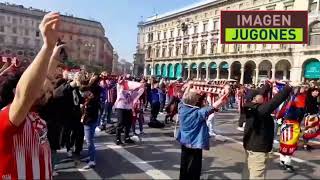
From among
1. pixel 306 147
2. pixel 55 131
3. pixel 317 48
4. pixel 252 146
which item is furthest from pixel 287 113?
pixel 317 48

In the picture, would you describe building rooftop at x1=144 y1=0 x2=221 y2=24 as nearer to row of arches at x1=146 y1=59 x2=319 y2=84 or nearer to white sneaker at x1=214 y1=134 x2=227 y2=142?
row of arches at x1=146 y1=59 x2=319 y2=84

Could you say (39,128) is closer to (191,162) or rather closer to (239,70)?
(191,162)

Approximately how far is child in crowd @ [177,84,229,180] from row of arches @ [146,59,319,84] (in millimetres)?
36029

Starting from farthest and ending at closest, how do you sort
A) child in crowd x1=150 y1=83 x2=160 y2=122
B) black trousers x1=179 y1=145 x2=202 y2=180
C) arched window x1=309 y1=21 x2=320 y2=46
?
1. arched window x1=309 y1=21 x2=320 y2=46
2. child in crowd x1=150 y1=83 x2=160 y2=122
3. black trousers x1=179 y1=145 x2=202 y2=180

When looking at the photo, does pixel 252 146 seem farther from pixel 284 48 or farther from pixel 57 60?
pixel 284 48

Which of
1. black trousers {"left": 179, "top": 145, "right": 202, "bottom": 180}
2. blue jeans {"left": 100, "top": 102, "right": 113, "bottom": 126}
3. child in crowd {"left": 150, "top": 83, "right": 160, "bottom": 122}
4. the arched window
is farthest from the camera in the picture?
the arched window

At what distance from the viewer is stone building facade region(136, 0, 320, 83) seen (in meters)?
45.6

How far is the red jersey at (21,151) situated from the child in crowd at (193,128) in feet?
10.8

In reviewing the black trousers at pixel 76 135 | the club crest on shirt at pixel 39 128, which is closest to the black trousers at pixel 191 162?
the black trousers at pixel 76 135

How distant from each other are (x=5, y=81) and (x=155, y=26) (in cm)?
8569

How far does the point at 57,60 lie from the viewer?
2891 mm

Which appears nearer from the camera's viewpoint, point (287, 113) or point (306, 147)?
point (287, 113)

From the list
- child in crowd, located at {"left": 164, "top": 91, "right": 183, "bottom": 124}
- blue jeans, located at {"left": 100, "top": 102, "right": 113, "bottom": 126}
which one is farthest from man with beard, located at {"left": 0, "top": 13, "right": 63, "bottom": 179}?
child in crowd, located at {"left": 164, "top": 91, "right": 183, "bottom": 124}

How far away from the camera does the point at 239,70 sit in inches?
2352
